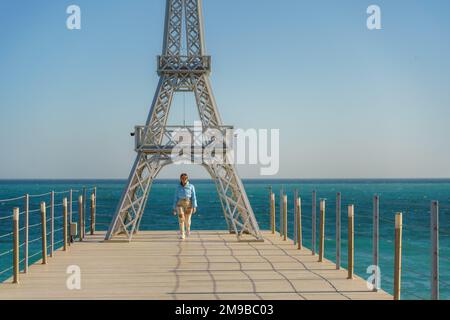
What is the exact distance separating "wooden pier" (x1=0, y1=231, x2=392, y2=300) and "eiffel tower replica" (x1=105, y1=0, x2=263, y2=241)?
1784mm

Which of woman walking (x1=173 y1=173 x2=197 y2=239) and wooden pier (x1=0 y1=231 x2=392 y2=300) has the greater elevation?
woman walking (x1=173 y1=173 x2=197 y2=239)

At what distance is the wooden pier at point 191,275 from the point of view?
9.57m

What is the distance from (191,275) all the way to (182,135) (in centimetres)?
730

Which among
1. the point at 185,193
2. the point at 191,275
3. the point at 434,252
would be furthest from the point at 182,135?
the point at 434,252

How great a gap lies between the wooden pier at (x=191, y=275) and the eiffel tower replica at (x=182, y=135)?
70.2 inches

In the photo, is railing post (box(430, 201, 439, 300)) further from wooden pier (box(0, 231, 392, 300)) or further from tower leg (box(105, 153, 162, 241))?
tower leg (box(105, 153, 162, 241))

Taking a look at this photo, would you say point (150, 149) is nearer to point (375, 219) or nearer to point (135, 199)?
point (135, 199)

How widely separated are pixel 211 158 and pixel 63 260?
5.88 metres

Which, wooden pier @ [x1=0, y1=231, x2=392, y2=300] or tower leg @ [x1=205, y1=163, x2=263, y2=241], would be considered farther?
tower leg @ [x1=205, y1=163, x2=263, y2=241]

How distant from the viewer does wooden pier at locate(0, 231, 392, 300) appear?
9570mm

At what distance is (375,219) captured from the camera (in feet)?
33.3

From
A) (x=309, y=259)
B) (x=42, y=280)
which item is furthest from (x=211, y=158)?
(x=42, y=280)

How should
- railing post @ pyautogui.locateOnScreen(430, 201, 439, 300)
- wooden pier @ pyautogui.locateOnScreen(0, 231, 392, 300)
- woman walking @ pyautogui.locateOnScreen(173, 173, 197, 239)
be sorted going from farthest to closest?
woman walking @ pyautogui.locateOnScreen(173, 173, 197, 239), wooden pier @ pyautogui.locateOnScreen(0, 231, 392, 300), railing post @ pyautogui.locateOnScreen(430, 201, 439, 300)

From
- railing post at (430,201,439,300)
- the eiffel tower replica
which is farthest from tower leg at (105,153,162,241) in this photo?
railing post at (430,201,439,300)
